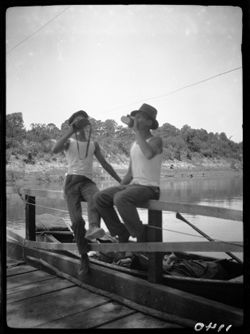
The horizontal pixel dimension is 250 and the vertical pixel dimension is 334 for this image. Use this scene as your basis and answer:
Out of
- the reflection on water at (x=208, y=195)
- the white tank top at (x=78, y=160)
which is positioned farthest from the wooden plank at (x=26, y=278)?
the reflection on water at (x=208, y=195)

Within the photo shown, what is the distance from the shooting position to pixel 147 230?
253 centimetres

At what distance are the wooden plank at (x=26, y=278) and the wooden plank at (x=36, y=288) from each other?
9 cm

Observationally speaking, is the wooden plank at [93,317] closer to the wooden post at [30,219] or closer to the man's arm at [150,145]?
the man's arm at [150,145]

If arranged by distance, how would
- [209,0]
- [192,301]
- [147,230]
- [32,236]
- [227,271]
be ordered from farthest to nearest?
1. [32,236]
2. [227,271]
3. [147,230]
4. [192,301]
5. [209,0]

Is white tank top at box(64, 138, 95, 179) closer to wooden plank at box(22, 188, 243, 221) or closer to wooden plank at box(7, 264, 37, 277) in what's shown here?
wooden plank at box(22, 188, 243, 221)

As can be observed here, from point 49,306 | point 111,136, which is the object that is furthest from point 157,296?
point 111,136

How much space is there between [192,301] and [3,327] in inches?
44.6

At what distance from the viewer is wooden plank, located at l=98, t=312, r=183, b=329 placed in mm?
2201

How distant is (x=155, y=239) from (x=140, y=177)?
454 millimetres

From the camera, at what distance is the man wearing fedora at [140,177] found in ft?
8.11

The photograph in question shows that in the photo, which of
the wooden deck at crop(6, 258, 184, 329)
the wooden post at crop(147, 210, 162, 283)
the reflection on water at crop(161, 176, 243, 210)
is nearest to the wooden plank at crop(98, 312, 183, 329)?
the wooden deck at crop(6, 258, 184, 329)

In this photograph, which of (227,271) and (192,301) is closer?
(192,301)
